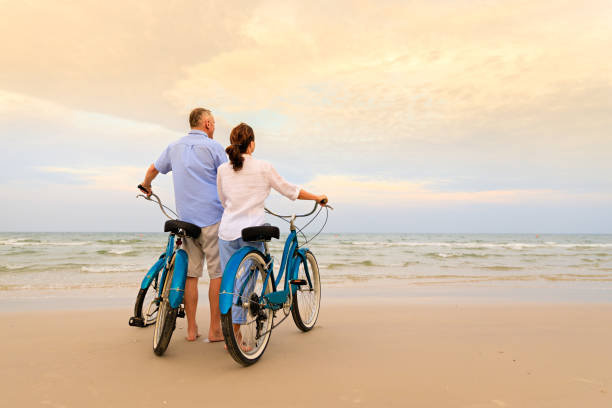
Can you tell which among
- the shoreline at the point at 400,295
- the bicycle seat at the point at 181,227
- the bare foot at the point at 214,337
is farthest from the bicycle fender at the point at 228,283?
the shoreline at the point at 400,295

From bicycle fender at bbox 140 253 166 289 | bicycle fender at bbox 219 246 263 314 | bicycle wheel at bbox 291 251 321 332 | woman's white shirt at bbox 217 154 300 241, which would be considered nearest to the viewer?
bicycle fender at bbox 219 246 263 314

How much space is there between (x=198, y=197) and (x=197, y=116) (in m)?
0.72

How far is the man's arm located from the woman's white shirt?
0.84 metres

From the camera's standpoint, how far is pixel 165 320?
9.04 feet

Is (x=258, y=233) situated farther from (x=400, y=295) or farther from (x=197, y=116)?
(x=400, y=295)

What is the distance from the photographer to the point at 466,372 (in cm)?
261

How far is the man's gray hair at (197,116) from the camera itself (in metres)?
3.30

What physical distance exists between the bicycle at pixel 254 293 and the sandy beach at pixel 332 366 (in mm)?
188

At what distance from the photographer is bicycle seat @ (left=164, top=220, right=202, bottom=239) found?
113 inches

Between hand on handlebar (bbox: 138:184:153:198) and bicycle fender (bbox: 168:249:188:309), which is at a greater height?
hand on handlebar (bbox: 138:184:153:198)

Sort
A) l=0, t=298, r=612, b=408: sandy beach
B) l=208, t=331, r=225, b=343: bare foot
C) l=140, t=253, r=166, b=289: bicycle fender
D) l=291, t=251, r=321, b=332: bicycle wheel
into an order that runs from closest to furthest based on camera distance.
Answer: l=0, t=298, r=612, b=408: sandy beach, l=140, t=253, r=166, b=289: bicycle fender, l=208, t=331, r=225, b=343: bare foot, l=291, t=251, r=321, b=332: bicycle wheel

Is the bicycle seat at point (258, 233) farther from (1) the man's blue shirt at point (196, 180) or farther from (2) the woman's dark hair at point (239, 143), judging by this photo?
(1) the man's blue shirt at point (196, 180)

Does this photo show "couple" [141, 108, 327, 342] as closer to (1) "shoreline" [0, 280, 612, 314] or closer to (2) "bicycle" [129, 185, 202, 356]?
(2) "bicycle" [129, 185, 202, 356]

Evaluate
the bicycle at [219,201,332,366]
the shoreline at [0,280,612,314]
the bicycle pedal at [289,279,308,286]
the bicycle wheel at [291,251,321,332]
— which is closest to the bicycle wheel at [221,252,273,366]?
the bicycle at [219,201,332,366]
